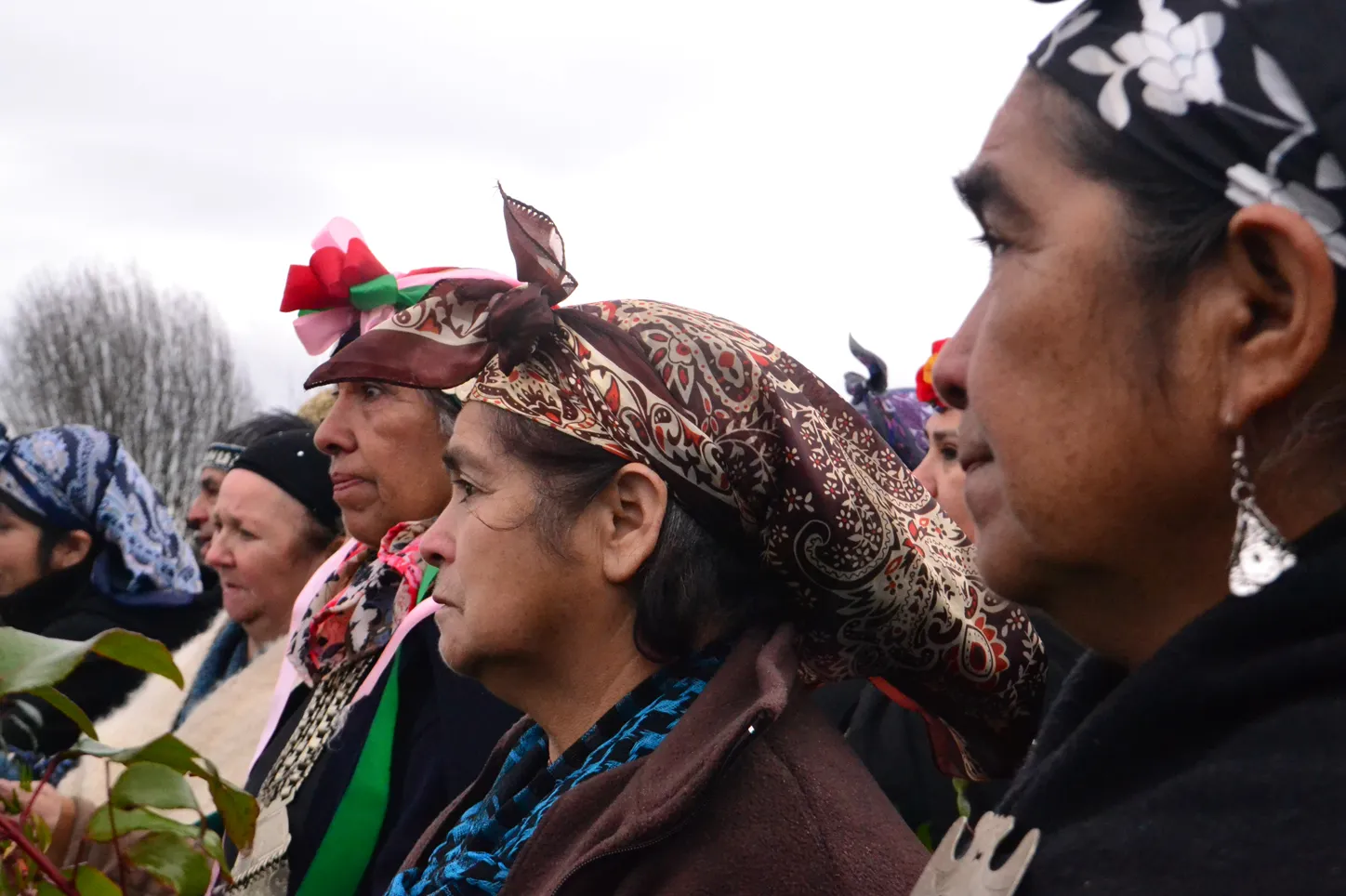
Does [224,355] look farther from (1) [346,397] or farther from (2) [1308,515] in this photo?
(2) [1308,515]

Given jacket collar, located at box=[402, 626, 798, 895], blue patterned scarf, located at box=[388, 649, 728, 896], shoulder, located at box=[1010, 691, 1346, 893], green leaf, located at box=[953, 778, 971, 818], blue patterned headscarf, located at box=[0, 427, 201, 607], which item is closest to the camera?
shoulder, located at box=[1010, 691, 1346, 893]

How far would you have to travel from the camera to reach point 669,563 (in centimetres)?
221

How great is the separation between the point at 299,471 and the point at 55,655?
3.33 metres

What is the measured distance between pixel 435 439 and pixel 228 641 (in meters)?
1.67

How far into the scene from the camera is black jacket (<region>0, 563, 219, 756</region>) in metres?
4.68

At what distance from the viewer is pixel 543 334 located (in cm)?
228

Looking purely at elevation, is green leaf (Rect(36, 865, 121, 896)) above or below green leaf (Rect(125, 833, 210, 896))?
above

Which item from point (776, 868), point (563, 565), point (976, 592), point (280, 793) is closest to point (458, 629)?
point (563, 565)

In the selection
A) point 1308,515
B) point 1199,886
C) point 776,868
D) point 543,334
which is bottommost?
point 776,868

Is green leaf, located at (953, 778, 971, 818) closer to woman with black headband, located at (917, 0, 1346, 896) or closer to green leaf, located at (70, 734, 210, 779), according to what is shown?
woman with black headband, located at (917, 0, 1346, 896)

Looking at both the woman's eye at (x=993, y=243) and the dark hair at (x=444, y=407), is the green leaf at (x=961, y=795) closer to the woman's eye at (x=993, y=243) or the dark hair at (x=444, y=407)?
the dark hair at (x=444, y=407)

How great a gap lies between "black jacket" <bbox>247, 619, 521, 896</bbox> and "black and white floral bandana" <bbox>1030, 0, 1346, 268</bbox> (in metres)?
2.14

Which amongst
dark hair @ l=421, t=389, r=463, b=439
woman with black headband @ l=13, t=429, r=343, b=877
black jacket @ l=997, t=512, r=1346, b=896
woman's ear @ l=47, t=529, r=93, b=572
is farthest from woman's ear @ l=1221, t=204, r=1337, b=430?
woman's ear @ l=47, t=529, r=93, b=572

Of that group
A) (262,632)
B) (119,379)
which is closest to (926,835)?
(262,632)
